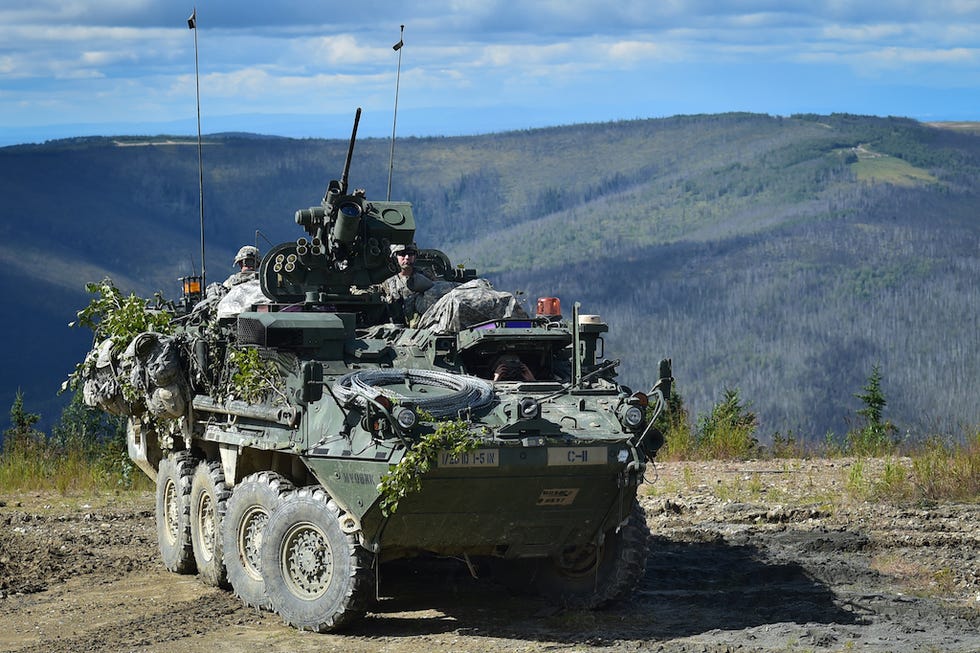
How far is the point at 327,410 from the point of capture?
1150 cm

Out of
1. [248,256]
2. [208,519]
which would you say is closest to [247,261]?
→ [248,256]

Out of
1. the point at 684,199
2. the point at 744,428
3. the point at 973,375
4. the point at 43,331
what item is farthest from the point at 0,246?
the point at 744,428

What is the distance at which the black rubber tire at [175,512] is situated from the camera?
14117 millimetres

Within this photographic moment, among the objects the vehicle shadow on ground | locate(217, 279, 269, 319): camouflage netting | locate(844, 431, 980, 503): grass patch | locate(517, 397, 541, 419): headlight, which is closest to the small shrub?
locate(844, 431, 980, 503): grass patch

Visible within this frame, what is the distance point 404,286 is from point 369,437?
4156mm

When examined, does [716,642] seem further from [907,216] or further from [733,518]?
[907,216]

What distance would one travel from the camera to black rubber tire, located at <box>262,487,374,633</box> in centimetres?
1127

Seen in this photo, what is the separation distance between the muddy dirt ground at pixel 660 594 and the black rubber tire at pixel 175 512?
188 mm

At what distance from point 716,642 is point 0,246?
69.4 metres

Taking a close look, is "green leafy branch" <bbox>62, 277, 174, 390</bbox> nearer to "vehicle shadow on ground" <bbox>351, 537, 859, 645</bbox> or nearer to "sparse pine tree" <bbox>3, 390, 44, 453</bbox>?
"vehicle shadow on ground" <bbox>351, 537, 859, 645</bbox>

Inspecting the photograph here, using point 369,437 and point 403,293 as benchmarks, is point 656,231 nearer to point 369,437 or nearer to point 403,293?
point 403,293

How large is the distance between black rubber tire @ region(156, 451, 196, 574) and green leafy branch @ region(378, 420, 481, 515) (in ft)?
12.4

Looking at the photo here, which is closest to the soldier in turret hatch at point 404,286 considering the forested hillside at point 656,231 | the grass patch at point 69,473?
the grass patch at point 69,473

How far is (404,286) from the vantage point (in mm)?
15102
